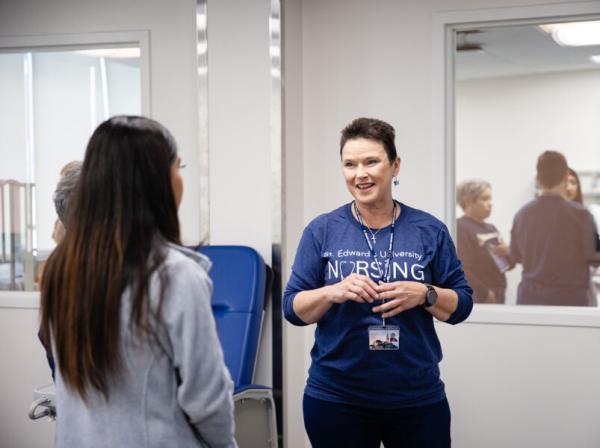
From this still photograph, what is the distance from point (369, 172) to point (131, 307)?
1.02 m

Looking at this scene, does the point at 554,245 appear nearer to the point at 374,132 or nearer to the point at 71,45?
the point at 374,132

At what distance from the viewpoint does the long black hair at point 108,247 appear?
52.1 inches

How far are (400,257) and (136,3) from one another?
226 centimetres

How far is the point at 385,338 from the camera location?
204 cm

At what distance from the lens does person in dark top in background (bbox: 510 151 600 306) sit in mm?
3611

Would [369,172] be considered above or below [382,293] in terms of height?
above

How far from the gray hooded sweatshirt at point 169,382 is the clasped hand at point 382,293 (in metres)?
0.65

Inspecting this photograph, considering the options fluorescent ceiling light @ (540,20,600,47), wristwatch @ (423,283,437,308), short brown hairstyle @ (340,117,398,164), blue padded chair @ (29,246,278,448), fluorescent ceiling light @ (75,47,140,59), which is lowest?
blue padded chair @ (29,246,278,448)

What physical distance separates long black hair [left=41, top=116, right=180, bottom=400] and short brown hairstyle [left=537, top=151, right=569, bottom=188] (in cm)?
298

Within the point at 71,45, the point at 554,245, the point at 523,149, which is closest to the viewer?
the point at 554,245

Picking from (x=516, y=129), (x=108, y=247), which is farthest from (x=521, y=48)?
(x=516, y=129)

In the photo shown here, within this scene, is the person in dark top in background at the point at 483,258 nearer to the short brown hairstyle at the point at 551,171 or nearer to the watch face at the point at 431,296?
the short brown hairstyle at the point at 551,171

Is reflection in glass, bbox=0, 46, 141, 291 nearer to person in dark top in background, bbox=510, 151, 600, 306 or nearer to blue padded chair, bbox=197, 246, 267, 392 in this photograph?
blue padded chair, bbox=197, 246, 267, 392

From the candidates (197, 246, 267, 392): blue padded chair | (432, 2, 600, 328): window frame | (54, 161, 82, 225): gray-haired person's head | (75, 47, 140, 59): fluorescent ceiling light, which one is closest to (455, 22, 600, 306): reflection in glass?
(432, 2, 600, 328): window frame
